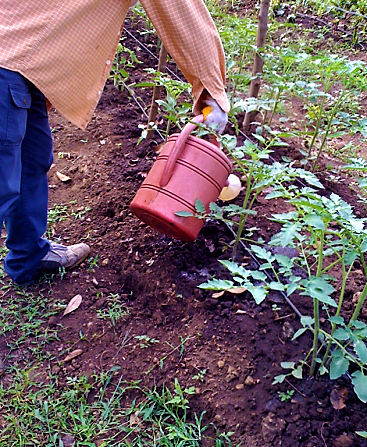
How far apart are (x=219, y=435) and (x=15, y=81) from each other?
1.50 metres

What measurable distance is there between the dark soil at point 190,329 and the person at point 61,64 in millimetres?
528

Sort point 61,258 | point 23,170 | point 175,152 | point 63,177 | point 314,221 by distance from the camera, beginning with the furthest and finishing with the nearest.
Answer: point 63,177 < point 61,258 < point 23,170 < point 175,152 < point 314,221

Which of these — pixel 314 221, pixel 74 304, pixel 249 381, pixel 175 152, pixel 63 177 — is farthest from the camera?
pixel 63 177

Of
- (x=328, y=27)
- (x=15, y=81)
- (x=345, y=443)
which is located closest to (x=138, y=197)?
(x=15, y=81)

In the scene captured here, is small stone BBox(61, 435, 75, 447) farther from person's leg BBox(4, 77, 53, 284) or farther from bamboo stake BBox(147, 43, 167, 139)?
bamboo stake BBox(147, 43, 167, 139)

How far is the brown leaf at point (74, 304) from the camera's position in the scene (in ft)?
6.86

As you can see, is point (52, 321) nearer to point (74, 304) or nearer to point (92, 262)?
point (74, 304)

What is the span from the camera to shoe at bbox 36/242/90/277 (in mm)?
2230

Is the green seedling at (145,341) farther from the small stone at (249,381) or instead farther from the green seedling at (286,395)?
the green seedling at (286,395)

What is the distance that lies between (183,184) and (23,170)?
2.46 ft

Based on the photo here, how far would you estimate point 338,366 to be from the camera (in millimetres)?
1344

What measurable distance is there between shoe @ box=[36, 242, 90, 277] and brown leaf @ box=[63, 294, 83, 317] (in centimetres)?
20

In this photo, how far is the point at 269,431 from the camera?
1568 millimetres

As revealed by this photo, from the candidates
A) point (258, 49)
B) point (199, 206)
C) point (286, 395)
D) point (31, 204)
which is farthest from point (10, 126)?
point (258, 49)
